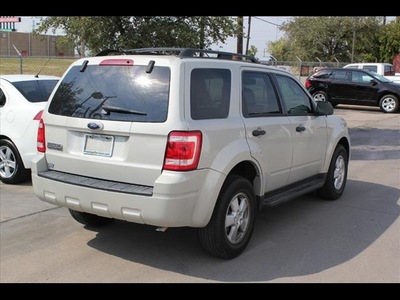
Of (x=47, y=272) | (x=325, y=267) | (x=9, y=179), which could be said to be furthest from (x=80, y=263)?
(x=9, y=179)

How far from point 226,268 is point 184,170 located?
0.99 metres

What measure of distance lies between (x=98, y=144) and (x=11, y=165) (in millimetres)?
3398

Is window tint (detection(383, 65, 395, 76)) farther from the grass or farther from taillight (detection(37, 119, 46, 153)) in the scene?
taillight (detection(37, 119, 46, 153))

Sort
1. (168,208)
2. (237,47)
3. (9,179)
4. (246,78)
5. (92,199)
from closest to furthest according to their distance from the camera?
(168,208), (92,199), (246,78), (9,179), (237,47)

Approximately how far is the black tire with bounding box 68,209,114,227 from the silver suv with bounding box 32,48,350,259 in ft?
2.27

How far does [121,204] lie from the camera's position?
3.89 m

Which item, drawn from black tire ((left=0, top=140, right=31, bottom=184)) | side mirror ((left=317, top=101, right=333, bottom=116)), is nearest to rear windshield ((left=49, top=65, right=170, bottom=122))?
side mirror ((left=317, top=101, right=333, bottom=116))

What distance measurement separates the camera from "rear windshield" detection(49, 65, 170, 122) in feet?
12.9

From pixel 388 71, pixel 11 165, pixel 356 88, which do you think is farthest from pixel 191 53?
pixel 388 71

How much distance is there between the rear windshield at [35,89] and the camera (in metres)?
7.09

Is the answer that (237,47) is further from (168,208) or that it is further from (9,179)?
(168,208)

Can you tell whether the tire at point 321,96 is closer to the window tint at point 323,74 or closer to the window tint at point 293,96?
the window tint at point 323,74

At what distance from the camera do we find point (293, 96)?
560 cm

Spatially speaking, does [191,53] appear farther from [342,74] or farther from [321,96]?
[321,96]
